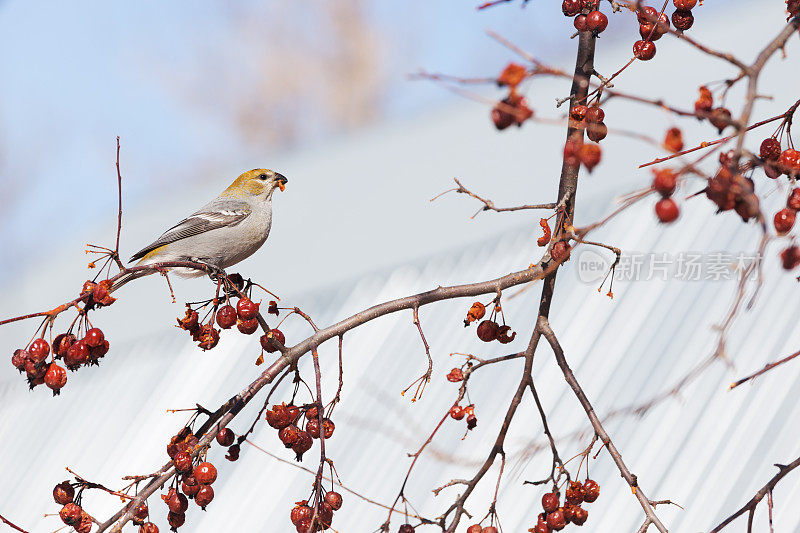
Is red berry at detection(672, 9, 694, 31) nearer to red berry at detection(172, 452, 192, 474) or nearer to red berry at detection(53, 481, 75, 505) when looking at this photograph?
red berry at detection(172, 452, 192, 474)

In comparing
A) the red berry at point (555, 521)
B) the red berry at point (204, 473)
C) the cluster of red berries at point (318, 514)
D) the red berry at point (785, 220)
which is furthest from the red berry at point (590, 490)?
the red berry at point (204, 473)

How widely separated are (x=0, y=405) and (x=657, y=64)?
6.42 m

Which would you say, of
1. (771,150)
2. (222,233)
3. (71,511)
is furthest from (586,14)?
(222,233)

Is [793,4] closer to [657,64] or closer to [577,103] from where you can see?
[577,103]

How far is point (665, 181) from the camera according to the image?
3.30 ft

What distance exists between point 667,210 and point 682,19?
78cm

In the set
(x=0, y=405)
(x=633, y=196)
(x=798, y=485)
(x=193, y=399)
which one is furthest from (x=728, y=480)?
(x=0, y=405)

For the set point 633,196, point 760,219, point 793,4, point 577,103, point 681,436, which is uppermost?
point 681,436

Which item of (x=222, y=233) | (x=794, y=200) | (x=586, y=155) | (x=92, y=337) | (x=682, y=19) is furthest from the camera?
(x=222, y=233)

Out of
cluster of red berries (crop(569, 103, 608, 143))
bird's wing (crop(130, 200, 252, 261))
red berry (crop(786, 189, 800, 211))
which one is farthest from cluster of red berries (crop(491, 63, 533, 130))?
bird's wing (crop(130, 200, 252, 261))

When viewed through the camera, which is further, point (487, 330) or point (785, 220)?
point (487, 330)

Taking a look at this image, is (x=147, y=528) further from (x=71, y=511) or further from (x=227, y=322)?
(x=227, y=322)

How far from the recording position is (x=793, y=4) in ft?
4.61

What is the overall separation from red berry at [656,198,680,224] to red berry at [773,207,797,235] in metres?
0.39
